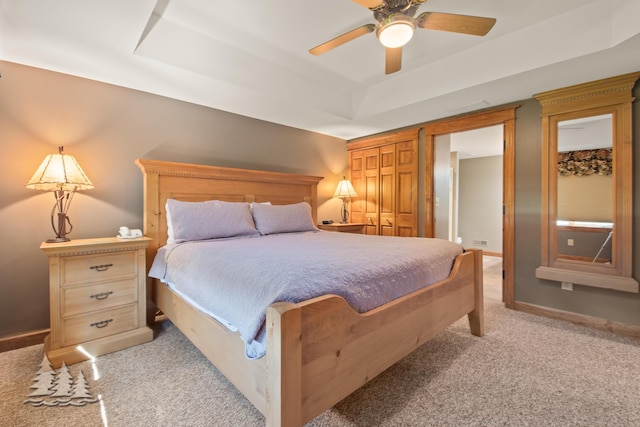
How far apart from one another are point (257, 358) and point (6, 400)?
1605 mm

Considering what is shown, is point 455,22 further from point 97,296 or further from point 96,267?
point 97,296

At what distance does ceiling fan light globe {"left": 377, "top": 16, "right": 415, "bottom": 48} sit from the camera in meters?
1.67

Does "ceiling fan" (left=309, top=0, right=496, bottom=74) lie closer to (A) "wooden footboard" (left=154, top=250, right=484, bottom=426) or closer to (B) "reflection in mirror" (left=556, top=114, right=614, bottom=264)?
(A) "wooden footboard" (left=154, top=250, right=484, bottom=426)

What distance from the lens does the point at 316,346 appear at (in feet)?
3.58

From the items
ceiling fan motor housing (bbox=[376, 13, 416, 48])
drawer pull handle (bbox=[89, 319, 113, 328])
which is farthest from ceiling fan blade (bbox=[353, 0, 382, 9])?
drawer pull handle (bbox=[89, 319, 113, 328])

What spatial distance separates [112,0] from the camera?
1.67 m

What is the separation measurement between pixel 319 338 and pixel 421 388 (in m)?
0.95

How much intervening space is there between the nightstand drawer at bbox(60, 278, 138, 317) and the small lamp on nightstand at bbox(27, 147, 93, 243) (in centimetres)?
45

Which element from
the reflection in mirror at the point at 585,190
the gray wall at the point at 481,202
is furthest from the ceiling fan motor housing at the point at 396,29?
the gray wall at the point at 481,202

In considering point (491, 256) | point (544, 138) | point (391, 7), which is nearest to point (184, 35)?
point (391, 7)

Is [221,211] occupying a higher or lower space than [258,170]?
lower

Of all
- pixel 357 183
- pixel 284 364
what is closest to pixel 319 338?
pixel 284 364

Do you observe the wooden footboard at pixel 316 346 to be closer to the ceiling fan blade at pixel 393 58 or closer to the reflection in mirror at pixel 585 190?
the ceiling fan blade at pixel 393 58

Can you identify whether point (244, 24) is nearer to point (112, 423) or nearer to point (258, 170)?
point (258, 170)
